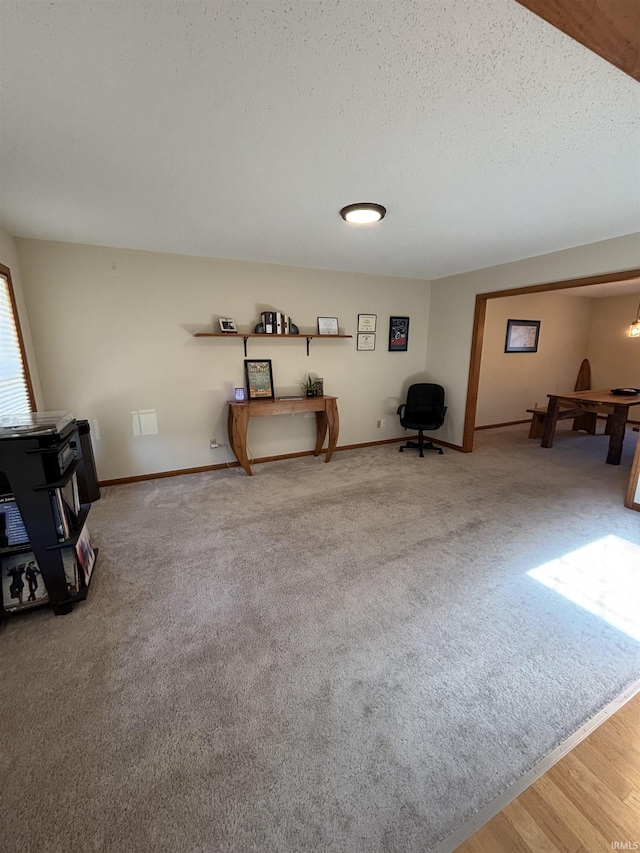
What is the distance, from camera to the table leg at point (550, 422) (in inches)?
189

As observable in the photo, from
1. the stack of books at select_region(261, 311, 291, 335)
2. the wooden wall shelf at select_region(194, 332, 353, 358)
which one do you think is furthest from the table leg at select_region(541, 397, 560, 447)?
the stack of books at select_region(261, 311, 291, 335)

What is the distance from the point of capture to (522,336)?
5859 millimetres

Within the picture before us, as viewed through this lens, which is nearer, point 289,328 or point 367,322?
point 289,328

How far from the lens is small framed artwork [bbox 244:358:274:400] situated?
3.96 metres

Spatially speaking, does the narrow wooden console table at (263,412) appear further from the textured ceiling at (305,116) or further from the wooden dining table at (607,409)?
the wooden dining table at (607,409)

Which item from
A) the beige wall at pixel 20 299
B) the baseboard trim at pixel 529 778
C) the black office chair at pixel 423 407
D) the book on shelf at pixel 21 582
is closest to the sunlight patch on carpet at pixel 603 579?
the baseboard trim at pixel 529 778

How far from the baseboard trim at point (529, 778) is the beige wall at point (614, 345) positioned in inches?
266

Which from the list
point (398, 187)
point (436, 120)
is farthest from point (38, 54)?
point (398, 187)

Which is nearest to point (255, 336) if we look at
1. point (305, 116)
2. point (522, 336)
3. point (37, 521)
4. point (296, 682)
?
point (305, 116)

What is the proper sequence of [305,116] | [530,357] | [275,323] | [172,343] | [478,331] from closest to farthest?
[305,116] < [172,343] < [275,323] < [478,331] < [530,357]

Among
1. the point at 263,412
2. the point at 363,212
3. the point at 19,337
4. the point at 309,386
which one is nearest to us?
the point at 363,212

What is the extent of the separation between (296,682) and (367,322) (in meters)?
4.07

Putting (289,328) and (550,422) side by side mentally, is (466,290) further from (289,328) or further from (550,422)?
(289,328)

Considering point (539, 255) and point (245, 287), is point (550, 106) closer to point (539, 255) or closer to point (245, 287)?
point (539, 255)
